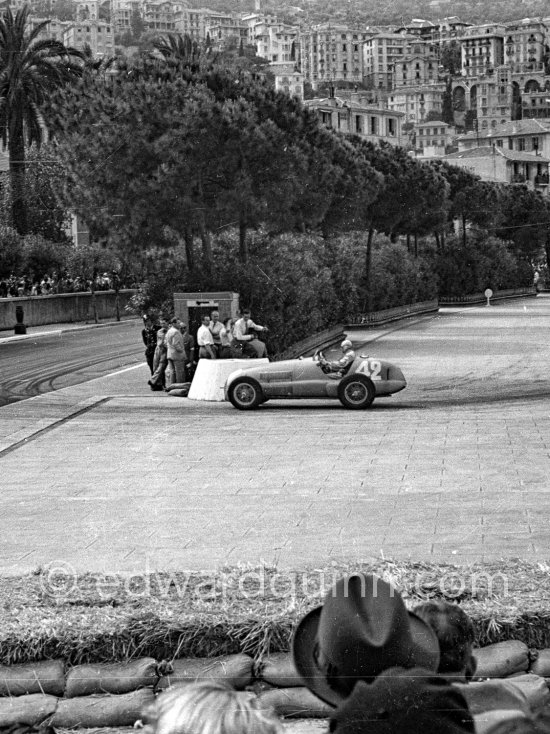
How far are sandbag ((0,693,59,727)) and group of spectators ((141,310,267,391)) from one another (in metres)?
17.8

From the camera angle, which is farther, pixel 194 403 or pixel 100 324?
pixel 100 324

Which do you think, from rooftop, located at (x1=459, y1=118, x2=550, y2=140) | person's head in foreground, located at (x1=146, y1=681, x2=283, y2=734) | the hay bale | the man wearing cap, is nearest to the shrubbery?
the man wearing cap

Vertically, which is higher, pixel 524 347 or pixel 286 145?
pixel 286 145

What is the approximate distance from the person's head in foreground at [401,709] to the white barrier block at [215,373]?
19.0 m

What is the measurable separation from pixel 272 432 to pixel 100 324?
37.5 meters

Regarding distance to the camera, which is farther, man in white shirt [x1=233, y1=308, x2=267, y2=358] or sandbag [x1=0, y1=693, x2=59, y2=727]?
man in white shirt [x1=233, y1=308, x2=267, y2=358]

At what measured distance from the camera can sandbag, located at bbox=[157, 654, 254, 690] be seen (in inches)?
243

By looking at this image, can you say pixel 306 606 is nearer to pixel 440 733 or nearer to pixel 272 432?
pixel 440 733

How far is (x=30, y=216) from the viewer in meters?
81.2

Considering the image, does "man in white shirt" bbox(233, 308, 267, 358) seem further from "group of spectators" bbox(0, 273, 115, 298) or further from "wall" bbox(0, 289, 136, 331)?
"group of spectators" bbox(0, 273, 115, 298)

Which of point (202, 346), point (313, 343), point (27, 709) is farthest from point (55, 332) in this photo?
point (27, 709)

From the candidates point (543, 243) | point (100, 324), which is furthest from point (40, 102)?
point (543, 243)

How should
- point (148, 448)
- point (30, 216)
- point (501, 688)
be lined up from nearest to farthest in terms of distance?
point (501, 688) < point (148, 448) < point (30, 216)

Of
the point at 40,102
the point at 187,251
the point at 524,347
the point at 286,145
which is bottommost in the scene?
the point at 524,347
